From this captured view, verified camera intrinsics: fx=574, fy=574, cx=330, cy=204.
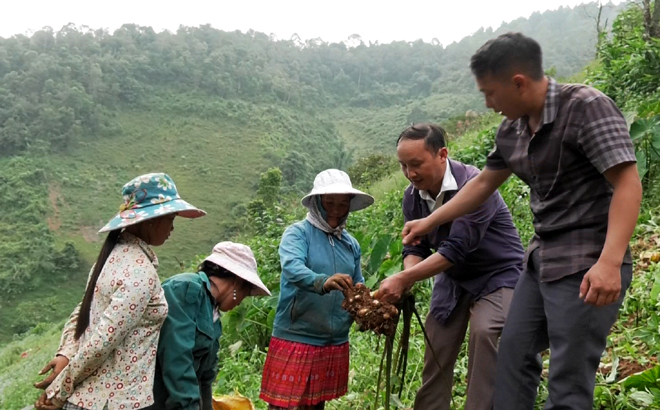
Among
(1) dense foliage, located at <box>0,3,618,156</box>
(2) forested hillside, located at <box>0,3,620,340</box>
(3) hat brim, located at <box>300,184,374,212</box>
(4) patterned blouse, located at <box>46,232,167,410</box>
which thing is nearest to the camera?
(4) patterned blouse, located at <box>46,232,167,410</box>

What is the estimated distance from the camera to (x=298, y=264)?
2842mm

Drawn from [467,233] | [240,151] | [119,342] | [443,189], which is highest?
[443,189]

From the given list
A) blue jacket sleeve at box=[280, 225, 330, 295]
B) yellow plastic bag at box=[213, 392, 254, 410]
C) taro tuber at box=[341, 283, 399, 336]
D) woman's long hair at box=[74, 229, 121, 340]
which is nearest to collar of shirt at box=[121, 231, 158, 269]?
woman's long hair at box=[74, 229, 121, 340]

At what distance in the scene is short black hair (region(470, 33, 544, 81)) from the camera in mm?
1904

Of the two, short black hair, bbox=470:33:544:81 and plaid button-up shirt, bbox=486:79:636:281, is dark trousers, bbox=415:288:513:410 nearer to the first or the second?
plaid button-up shirt, bbox=486:79:636:281

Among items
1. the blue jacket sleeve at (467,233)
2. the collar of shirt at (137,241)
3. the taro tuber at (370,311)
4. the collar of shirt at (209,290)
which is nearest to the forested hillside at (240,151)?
the taro tuber at (370,311)

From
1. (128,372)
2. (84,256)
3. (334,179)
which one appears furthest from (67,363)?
(84,256)

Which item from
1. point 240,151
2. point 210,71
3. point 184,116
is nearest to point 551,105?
point 240,151

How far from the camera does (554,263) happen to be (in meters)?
1.92

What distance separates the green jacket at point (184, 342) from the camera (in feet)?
7.52

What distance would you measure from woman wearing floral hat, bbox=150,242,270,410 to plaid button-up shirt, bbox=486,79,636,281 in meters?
1.35

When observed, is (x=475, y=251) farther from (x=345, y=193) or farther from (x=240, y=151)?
(x=240, y=151)

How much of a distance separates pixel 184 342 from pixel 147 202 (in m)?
0.59

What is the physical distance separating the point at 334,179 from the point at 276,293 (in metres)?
2.83
